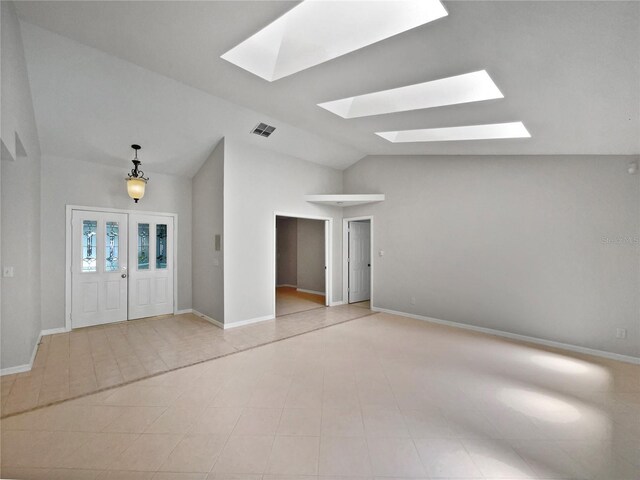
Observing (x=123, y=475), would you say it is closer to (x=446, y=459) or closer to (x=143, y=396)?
(x=143, y=396)

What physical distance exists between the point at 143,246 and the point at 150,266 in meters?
0.42

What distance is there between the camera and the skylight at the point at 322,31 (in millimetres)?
2080

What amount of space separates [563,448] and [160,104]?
5634 millimetres

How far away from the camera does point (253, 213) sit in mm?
5129

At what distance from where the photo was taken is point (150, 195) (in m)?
5.45

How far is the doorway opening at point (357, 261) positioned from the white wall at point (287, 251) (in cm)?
283

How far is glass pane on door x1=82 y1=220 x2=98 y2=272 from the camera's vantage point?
4801mm

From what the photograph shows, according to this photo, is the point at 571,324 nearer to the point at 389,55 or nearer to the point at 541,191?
the point at 541,191

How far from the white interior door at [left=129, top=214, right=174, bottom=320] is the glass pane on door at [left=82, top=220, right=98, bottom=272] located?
1.78 feet

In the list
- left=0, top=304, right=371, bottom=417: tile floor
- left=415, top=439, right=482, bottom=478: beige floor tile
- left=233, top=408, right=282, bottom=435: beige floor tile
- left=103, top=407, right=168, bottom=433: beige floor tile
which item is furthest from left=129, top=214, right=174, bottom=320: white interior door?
left=415, top=439, right=482, bottom=478: beige floor tile

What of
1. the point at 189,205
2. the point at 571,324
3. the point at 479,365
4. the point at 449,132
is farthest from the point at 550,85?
the point at 189,205

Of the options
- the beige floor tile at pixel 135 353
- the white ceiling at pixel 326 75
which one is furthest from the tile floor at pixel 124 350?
the white ceiling at pixel 326 75

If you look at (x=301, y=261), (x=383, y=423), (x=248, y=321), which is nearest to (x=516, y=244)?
(x=383, y=423)

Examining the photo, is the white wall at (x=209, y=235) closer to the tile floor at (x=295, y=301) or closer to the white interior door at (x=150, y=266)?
the white interior door at (x=150, y=266)
